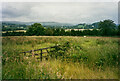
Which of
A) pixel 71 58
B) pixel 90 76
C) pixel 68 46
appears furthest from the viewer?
pixel 68 46

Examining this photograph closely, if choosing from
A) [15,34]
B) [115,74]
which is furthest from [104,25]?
[115,74]

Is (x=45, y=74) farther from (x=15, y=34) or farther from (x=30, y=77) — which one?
(x=15, y=34)

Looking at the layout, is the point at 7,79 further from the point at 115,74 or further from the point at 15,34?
the point at 15,34

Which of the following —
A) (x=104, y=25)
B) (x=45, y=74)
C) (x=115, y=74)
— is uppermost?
(x=104, y=25)

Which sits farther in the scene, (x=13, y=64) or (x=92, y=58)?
(x=92, y=58)

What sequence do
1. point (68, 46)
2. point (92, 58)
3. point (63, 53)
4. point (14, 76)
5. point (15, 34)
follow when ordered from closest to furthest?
point (14, 76)
point (92, 58)
point (63, 53)
point (68, 46)
point (15, 34)

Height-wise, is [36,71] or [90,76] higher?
[36,71]

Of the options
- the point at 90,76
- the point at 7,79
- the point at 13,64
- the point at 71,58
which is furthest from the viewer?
the point at 71,58

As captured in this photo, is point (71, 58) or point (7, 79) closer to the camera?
point (7, 79)

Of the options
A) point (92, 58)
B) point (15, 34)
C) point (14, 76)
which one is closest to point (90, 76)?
point (92, 58)

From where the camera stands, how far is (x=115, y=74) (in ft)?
9.02

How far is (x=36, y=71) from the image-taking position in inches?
96.4

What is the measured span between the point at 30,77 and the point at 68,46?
3.11 meters

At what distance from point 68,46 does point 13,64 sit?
305 centimetres
